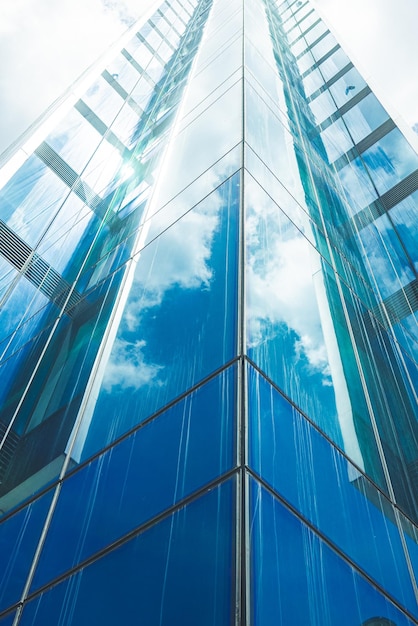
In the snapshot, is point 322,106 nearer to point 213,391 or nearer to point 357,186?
point 357,186

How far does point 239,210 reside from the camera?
810cm

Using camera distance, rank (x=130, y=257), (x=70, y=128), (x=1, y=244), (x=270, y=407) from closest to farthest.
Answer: (x=270, y=407), (x=130, y=257), (x=1, y=244), (x=70, y=128)

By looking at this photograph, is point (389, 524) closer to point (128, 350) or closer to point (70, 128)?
point (128, 350)

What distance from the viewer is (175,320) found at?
290 inches

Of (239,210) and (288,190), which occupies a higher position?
(288,190)

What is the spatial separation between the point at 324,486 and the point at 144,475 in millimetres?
1888

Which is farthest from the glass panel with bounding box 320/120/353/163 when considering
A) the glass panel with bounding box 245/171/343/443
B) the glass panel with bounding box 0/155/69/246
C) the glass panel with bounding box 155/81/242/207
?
the glass panel with bounding box 245/171/343/443

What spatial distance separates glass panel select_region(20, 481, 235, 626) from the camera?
4.26 metres

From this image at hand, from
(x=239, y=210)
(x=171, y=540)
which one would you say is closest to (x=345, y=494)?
(x=171, y=540)

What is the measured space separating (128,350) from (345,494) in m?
3.40

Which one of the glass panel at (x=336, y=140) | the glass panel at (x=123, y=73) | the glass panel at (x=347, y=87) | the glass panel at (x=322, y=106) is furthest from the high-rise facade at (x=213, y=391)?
the glass panel at (x=123, y=73)

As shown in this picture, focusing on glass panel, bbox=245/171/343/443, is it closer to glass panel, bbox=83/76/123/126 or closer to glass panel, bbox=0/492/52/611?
glass panel, bbox=0/492/52/611

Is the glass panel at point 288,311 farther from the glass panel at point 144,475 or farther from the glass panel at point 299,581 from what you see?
the glass panel at point 299,581

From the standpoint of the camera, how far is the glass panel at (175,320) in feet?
21.2
